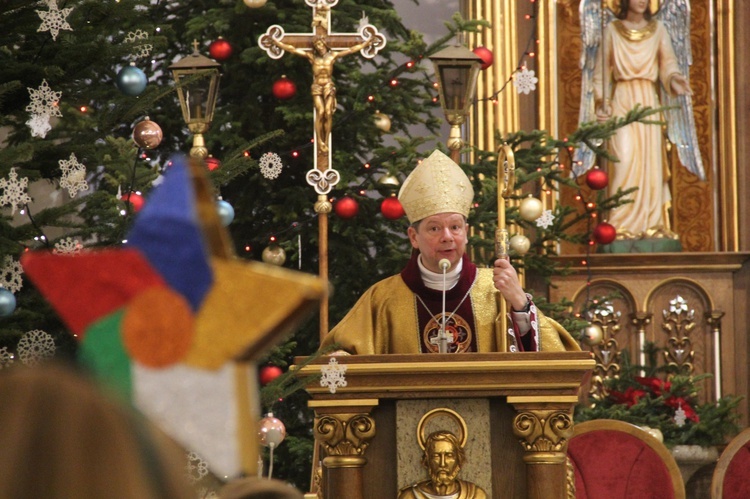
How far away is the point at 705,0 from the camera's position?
29.5 feet

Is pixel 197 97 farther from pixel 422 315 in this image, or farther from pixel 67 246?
pixel 67 246

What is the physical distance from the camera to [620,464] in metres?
5.64

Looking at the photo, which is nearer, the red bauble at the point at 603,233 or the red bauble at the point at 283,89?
the red bauble at the point at 283,89

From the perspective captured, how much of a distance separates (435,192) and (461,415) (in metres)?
1.16

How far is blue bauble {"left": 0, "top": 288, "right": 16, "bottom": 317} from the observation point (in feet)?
9.82

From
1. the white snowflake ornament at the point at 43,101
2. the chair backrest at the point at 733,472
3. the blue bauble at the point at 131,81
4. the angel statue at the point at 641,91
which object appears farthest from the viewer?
the angel statue at the point at 641,91

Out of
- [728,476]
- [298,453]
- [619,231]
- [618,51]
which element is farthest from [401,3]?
[728,476]

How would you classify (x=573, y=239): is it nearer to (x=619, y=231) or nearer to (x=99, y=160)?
(x=619, y=231)

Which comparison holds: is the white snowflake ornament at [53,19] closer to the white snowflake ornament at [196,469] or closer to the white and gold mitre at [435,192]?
the white snowflake ornament at [196,469]

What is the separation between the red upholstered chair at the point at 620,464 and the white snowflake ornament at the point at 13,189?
122 inches

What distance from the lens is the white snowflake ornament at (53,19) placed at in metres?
3.07

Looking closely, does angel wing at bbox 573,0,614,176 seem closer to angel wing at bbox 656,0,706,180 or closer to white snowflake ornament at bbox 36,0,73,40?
angel wing at bbox 656,0,706,180

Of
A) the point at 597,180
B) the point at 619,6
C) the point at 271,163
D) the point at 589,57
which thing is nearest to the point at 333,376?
the point at 271,163

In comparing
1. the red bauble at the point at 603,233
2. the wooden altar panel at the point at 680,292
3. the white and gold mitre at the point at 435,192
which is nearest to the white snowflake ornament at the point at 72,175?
the white and gold mitre at the point at 435,192
